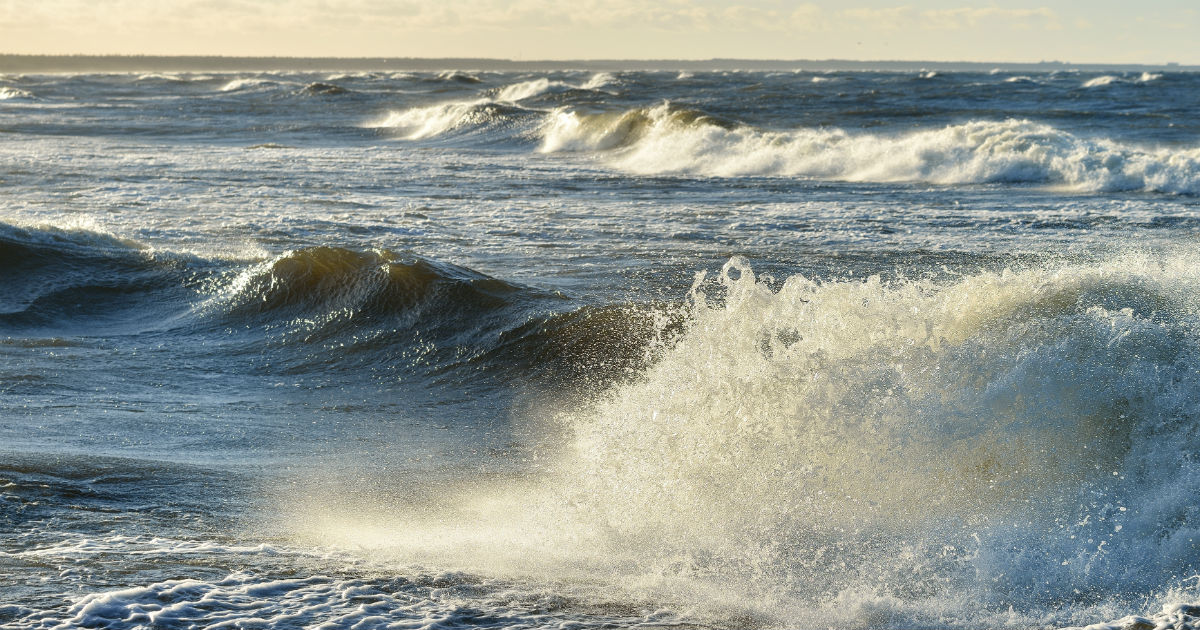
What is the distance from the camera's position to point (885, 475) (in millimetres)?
4859

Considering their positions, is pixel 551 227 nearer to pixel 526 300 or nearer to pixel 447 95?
pixel 526 300

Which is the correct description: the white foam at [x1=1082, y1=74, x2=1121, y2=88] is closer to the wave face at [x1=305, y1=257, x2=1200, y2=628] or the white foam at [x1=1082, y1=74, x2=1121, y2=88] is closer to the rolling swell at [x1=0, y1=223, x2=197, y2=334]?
the rolling swell at [x1=0, y1=223, x2=197, y2=334]

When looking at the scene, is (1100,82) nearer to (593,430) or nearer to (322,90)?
(322,90)

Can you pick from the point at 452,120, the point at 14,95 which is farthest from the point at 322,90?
the point at 452,120

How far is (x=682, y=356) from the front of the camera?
5684mm

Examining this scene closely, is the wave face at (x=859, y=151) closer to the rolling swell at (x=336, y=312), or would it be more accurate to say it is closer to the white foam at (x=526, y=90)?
the rolling swell at (x=336, y=312)

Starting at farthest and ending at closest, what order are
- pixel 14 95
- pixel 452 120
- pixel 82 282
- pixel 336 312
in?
pixel 14 95, pixel 452 120, pixel 82 282, pixel 336 312

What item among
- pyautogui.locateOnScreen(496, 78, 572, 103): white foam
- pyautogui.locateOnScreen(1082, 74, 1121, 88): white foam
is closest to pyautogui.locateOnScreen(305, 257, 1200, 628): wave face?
pyautogui.locateOnScreen(496, 78, 572, 103): white foam

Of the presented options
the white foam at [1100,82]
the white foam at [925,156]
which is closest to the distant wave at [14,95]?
the white foam at [925,156]

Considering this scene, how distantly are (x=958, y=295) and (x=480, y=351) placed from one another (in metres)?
3.88

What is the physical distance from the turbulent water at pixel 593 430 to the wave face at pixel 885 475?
2 cm

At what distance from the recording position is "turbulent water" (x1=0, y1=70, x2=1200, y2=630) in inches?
164

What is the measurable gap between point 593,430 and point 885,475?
223cm

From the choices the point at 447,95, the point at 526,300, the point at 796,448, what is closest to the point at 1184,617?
the point at 796,448
